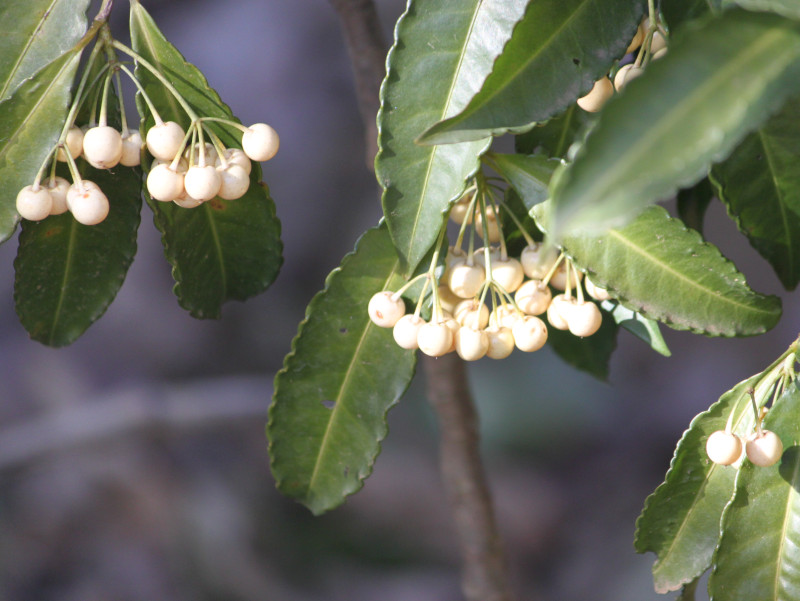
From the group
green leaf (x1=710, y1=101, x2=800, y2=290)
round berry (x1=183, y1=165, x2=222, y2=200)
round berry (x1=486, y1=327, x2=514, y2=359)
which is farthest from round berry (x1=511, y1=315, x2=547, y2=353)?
round berry (x1=183, y1=165, x2=222, y2=200)

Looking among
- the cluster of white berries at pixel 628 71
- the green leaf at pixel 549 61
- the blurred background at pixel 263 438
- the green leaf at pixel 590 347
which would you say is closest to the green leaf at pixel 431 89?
the green leaf at pixel 549 61

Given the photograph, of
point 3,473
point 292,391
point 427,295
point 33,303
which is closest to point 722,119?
point 427,295

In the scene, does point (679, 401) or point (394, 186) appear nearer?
point (394, 186)

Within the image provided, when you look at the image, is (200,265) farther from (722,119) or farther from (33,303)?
(722,119)

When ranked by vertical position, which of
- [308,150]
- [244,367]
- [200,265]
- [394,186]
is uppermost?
[394,186]

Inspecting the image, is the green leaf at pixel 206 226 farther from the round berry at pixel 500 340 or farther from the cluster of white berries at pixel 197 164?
the round berry at pixel 500 340

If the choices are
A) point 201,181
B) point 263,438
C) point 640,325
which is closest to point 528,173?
point 640,325

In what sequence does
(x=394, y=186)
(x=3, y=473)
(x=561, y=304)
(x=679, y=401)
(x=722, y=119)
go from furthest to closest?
(x=679, y=401), (x=3, y=473), (x=561, y=304), (x=394, y=186), (x=722, y=119)
